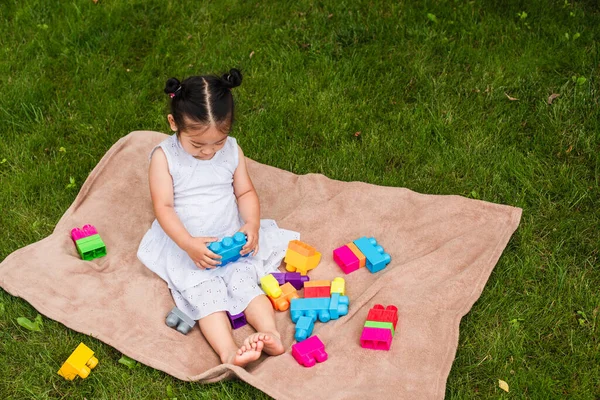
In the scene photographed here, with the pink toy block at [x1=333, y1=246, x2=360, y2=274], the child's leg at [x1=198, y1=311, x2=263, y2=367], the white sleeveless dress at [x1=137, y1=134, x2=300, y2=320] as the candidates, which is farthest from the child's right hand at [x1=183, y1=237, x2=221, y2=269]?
the pink toy block at [x1=333, y1=246, x2=360, y2=274]

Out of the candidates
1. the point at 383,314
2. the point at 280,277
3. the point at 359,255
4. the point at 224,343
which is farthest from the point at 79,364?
the point at 359,255

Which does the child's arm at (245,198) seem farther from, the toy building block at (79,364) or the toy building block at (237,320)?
the toy building block at (79,364)

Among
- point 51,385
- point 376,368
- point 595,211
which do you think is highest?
point 51,385

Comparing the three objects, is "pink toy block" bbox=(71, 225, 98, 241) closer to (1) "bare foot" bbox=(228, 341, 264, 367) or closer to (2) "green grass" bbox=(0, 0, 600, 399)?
(2) "green grass" bbox=(0, 0, 600, 399)

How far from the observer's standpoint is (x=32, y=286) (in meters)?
3.67

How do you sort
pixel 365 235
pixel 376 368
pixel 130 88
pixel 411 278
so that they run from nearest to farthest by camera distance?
pixel 376 368, pixel 411 278, pixel 365 235, pixel 130 88

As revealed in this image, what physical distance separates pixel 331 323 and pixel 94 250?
1.40 metres

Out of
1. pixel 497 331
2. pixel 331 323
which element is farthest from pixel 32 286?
pixel 497 331

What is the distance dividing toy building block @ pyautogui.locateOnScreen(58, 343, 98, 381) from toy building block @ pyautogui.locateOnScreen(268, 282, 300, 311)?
922 mm

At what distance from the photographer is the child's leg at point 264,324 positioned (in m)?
3.29

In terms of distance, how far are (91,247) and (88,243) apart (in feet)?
0.11

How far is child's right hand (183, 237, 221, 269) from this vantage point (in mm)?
3553

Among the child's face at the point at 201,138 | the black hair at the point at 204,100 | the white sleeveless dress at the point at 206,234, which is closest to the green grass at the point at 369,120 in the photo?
the white sleeveless dress at the point at 206,234

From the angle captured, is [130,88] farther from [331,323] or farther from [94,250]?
[331,323]
